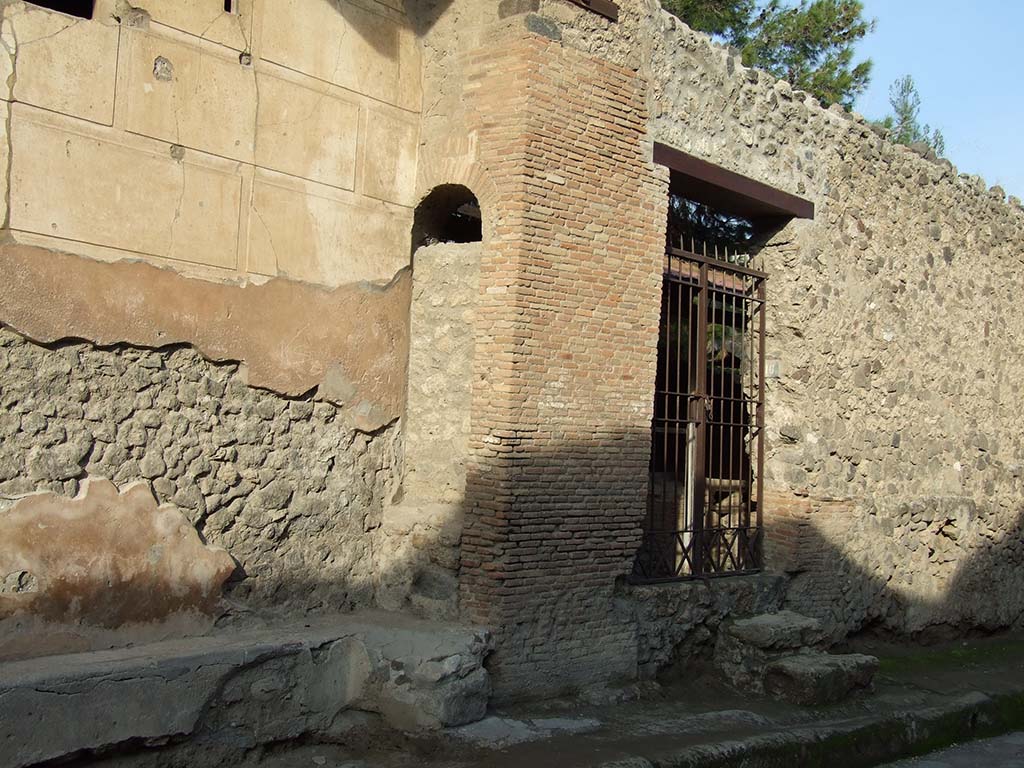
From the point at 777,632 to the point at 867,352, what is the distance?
2.54 meters

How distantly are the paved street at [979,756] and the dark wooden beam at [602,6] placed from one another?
184 inches

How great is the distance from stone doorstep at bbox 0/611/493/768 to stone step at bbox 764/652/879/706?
2089mm

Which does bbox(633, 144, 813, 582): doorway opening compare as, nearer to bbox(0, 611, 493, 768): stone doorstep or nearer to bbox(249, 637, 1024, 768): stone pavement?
bbox(249, 637, 1024, 768): stone pavement

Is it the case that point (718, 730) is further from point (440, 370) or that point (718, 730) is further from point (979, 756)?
point (440, 370)

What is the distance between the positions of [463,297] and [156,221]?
5.73 feet

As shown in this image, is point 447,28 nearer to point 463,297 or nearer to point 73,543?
point 463,297

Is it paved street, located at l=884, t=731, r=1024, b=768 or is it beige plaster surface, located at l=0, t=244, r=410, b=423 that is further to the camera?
paved street, located at l=884, t=731, r=1024, b=768

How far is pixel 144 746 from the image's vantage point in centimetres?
462

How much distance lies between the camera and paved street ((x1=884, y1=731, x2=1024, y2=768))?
6508 millimetres

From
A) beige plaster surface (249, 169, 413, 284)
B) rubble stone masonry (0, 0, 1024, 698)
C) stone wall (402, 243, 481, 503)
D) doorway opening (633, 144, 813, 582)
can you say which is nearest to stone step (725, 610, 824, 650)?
rubble stone masonry (0, 0, 1024, 698)

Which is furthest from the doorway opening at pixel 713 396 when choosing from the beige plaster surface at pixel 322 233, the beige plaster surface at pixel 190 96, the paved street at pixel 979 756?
the beige plaster surface at pixel 190 96

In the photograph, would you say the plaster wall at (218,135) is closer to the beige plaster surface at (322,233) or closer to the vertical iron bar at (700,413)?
the beige plaster surface at (322,233)

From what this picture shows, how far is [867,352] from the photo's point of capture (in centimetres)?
845

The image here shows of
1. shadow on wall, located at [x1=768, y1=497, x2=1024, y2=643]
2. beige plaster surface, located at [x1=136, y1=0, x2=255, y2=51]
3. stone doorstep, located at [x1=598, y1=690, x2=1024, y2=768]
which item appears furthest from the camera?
shadow on wall, located at [x1=768, y1=497, x2=1024, y2=643]
